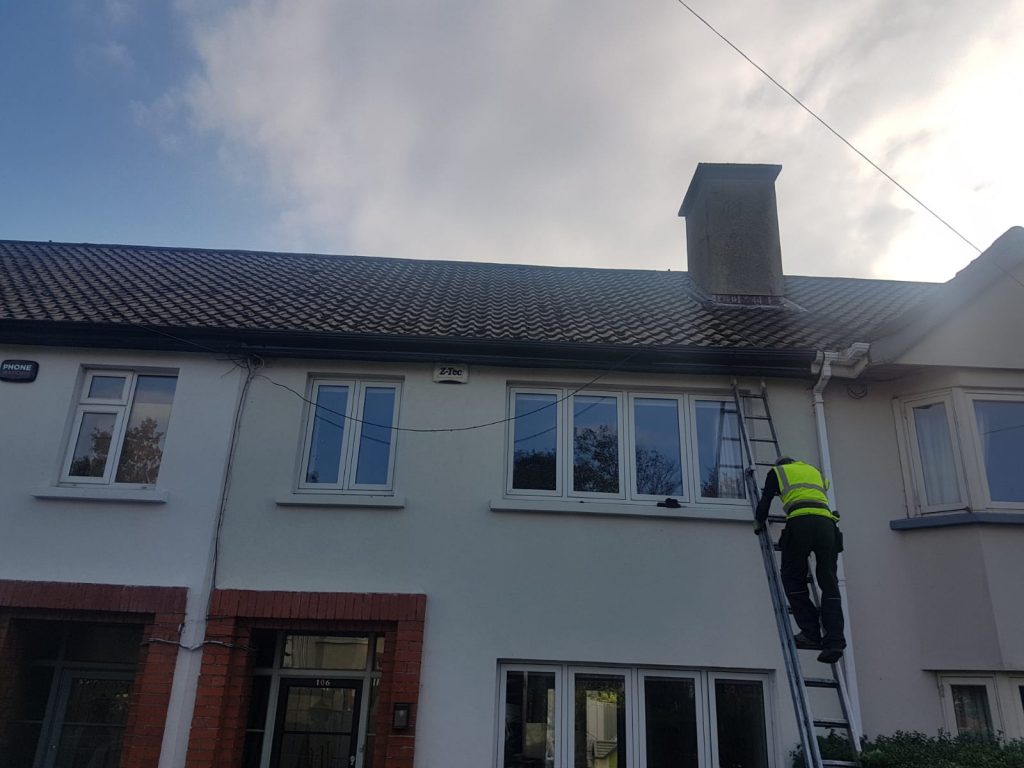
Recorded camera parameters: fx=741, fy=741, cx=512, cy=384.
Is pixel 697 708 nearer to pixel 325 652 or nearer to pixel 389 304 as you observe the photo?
pixel 325 652

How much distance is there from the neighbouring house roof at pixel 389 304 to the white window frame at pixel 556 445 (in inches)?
20.6

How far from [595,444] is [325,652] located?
3.58m

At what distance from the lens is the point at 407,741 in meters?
6.66

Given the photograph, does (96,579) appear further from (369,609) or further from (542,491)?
(542,491)

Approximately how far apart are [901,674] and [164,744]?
687 centimetres

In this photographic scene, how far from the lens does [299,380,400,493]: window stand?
7797 millimetres

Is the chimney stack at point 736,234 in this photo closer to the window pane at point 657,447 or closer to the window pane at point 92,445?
the window pane at point 657,447

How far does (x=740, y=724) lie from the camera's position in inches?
276

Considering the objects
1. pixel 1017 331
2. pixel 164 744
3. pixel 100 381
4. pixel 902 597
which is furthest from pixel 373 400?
pixel 1017 331

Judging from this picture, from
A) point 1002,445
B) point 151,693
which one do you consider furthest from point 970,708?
point 151,693

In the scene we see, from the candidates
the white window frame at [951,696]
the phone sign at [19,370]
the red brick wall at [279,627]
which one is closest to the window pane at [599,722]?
the red brick wall at [279,627]

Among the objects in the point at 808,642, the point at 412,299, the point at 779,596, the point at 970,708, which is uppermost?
the point at 412,299

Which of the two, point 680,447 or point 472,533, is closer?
point 472,533

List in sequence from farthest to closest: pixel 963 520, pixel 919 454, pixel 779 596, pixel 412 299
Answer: pixel 412 299 < pixel 919 454 < pixel 963 520 < pixel 779 596
